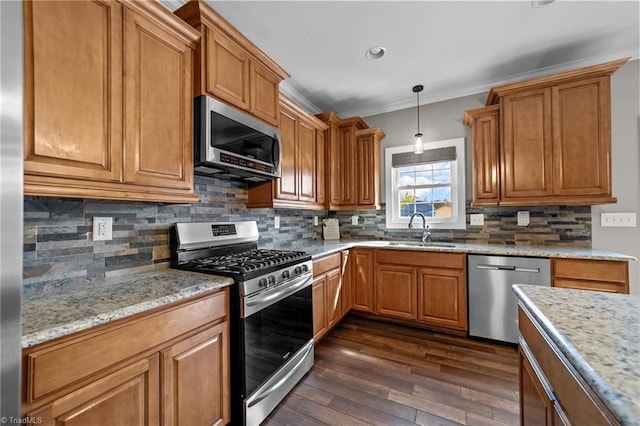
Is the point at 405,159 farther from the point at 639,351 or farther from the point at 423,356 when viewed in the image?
the point at 639,351

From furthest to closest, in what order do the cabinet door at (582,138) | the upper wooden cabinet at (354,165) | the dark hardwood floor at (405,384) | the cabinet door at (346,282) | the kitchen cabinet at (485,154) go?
the upper wooden cabinet at (354,165) < the cabinet door at (346,282) < the kitchen cabinet at (485,154) < the cabinet door at (582,138) < the dark hardwood floor at (405,384)

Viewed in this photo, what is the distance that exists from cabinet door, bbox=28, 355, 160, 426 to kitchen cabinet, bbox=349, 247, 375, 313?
7.43 feet

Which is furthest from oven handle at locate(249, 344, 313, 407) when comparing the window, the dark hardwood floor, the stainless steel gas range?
the window

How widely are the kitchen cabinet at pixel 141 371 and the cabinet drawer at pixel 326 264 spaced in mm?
1020

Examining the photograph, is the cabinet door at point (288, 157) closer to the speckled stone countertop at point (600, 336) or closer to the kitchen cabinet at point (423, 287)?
the kitchen cabinet at point (423, 287)

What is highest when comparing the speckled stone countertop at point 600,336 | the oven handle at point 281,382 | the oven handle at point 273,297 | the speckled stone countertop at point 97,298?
the speckled stone countertop at point 600,336

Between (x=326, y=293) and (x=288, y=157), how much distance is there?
137 centimetres

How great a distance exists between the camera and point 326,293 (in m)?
2.52

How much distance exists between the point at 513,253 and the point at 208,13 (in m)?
2.98

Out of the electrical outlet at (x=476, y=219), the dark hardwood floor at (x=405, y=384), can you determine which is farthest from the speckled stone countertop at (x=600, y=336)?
the electrical outlet at (x=476, y=219)

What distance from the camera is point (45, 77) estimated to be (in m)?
1.02

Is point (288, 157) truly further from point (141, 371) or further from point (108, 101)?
point (141, 371)

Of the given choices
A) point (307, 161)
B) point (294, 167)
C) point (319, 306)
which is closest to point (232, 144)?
point (294, 167)

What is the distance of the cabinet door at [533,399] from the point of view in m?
0.82
